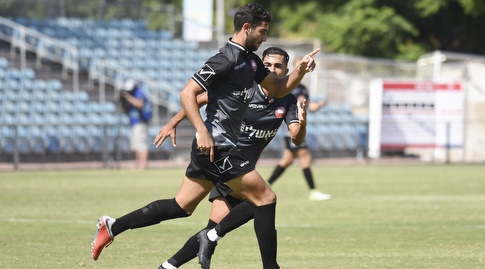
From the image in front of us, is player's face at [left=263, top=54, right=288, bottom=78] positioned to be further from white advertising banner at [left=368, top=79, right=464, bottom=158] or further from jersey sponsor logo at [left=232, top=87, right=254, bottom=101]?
white advertising banner at [left=368, top=79, right=464, bottom=158]

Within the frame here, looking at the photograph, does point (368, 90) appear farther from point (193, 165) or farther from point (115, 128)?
point (193, 165)

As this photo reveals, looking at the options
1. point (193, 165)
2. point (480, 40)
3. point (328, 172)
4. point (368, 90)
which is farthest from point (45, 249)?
point (480, 40)

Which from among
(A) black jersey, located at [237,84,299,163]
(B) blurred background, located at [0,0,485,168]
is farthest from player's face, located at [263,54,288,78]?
(B) blurred background, located at [0,0,485,168]

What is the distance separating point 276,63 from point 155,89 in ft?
79.1

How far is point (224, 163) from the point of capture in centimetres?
796

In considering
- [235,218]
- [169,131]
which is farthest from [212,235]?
[169,131]

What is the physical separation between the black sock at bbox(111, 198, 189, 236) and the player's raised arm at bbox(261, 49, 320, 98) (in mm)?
1276

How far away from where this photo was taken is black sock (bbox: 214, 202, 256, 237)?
27.8 ft

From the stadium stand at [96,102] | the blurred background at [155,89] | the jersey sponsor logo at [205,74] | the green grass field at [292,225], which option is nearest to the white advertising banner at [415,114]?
the blurred background at [155,89]

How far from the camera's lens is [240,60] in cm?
793

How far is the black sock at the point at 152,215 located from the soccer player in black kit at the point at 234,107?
275 millimetres

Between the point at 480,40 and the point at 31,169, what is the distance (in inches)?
1169

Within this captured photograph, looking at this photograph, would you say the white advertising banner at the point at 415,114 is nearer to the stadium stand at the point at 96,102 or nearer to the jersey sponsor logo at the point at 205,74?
the stadium stand at the point at 96,102

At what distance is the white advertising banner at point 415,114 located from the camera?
107 ft
